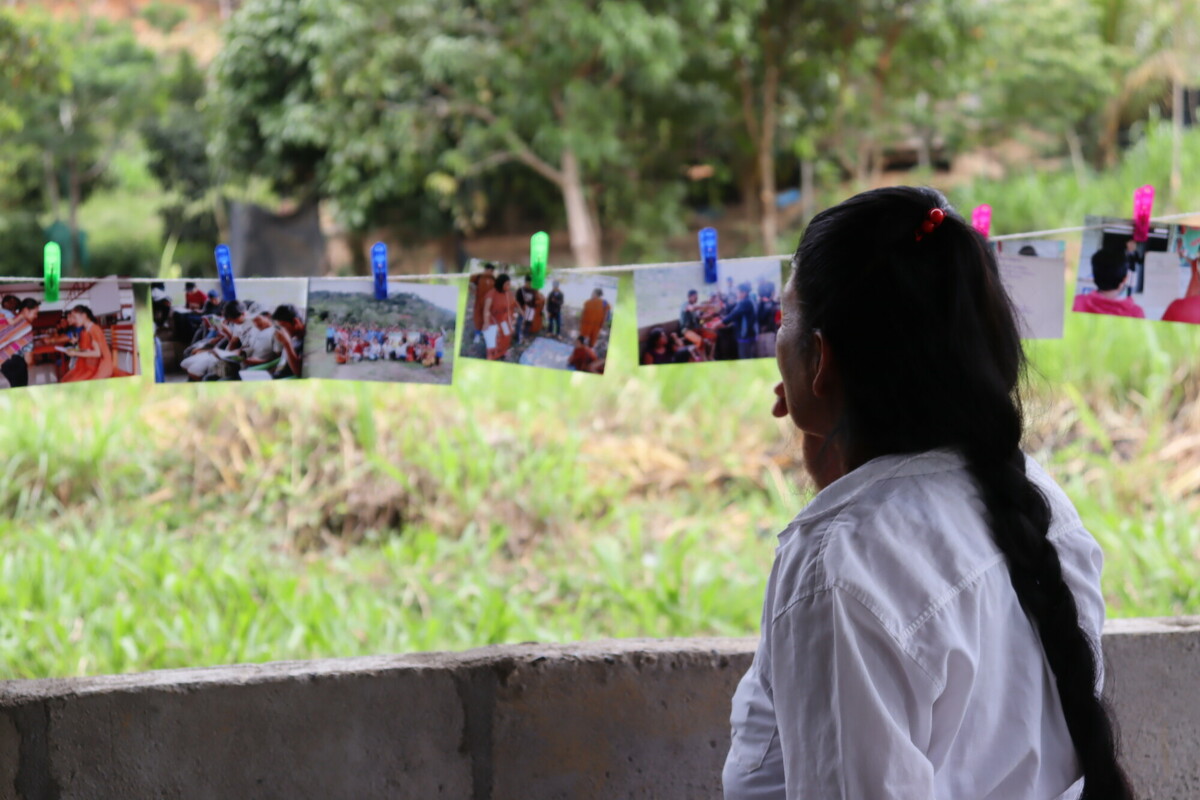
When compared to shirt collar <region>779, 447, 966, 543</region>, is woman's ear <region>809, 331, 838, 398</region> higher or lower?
higher

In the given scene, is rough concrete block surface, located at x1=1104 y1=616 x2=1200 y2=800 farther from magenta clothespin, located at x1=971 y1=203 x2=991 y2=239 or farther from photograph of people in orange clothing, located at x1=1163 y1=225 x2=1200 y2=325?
magenta clothespin, located at x1=971 y1=203 x2=991 y2=239

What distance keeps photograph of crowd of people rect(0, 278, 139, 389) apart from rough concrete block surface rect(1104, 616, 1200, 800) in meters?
1.91

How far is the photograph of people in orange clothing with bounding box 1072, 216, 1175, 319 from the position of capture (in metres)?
1.97

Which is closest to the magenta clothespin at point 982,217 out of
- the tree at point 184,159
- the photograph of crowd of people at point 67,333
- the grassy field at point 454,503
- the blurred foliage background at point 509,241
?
the blurred foliage background at point 509,241

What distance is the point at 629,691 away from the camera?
208 cm

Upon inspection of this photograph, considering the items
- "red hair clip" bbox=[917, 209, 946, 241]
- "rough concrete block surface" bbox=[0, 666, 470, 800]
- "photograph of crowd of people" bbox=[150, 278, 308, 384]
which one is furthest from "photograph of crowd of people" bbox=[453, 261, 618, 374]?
"red hair clip" bbox=[917, 209, 946, 241]

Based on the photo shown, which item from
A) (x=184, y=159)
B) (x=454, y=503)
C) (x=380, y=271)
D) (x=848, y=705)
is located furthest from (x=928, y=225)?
(x=184, y=159)

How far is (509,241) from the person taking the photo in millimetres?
14375

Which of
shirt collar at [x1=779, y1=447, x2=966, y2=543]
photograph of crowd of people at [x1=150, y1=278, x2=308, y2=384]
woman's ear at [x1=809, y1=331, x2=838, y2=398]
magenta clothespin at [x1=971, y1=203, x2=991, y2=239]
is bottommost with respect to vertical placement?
shirt collar at [x1=779, y1=447, x2=966, y2=543]

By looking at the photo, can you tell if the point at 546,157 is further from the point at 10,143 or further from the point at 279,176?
the point at 10,143

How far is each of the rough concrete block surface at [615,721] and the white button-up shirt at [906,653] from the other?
95 cm

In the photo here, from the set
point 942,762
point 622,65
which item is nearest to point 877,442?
point 942,762

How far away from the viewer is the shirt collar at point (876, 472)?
3.51ft

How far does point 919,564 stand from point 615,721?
1.20 meters
